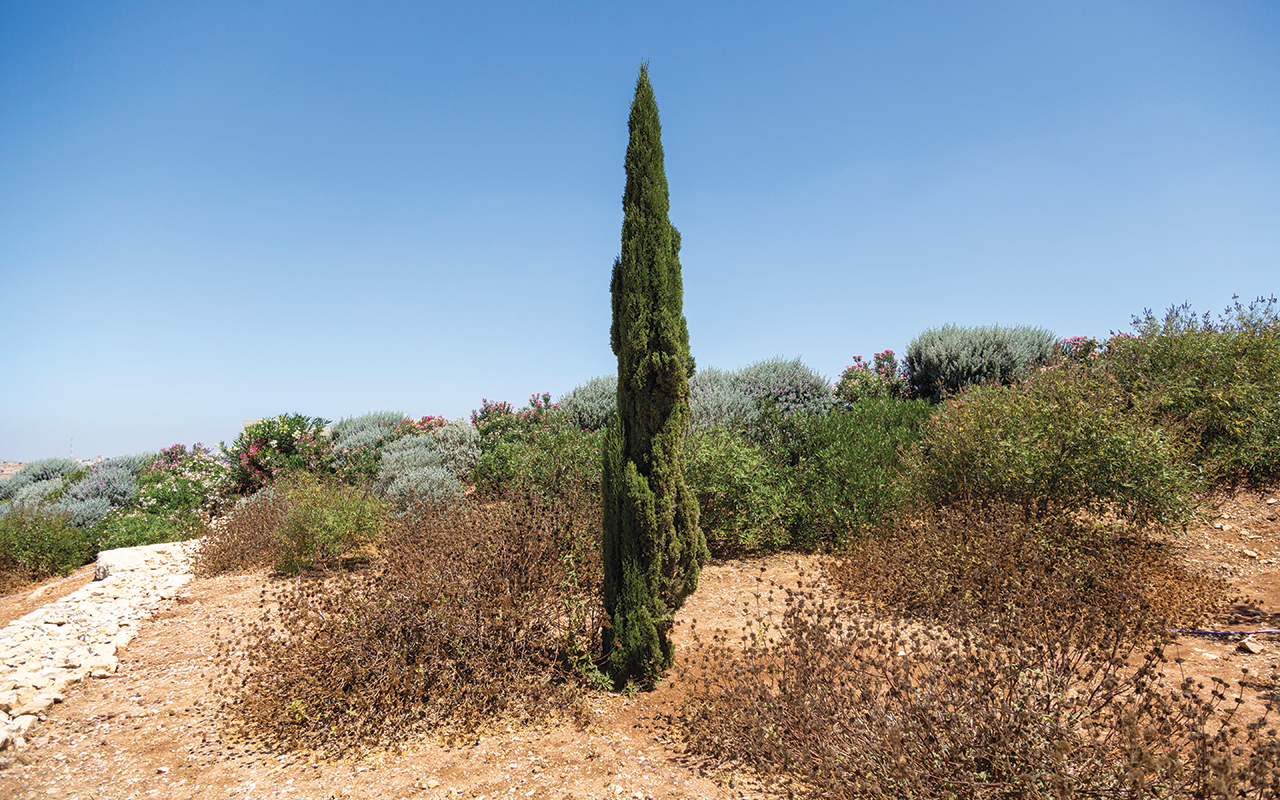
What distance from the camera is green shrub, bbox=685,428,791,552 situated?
24.8 ft

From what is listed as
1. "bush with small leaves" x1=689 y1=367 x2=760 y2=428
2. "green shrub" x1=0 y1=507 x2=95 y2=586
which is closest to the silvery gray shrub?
"green shrub" x1=0 y1=507 x2=95 y2=586

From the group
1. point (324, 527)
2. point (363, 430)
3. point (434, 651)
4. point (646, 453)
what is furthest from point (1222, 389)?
point (363, 430)

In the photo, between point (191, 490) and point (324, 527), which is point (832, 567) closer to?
point (324, 527)

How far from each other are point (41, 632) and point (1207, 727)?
929 cm

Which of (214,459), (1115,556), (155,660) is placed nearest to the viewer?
(155,660)

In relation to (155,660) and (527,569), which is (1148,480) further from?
(155,660)

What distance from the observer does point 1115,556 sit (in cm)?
584

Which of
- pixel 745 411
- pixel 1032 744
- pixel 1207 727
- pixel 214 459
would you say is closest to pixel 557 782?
pixel 1032 744

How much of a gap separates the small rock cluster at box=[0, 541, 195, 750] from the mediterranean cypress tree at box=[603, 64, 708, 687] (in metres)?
3.90

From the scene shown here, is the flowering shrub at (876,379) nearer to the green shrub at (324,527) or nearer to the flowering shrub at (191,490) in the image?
the green shrub at (324,527)

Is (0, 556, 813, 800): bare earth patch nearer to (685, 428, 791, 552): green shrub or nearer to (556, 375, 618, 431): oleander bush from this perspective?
(685, 428, 791, 552): green shrub

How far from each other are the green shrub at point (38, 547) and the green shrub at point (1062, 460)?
41.8 feet

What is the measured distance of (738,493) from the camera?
24.9 ft

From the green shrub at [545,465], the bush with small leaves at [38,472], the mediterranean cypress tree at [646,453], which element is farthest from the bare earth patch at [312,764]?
the bush with small leaves at [38,472]
